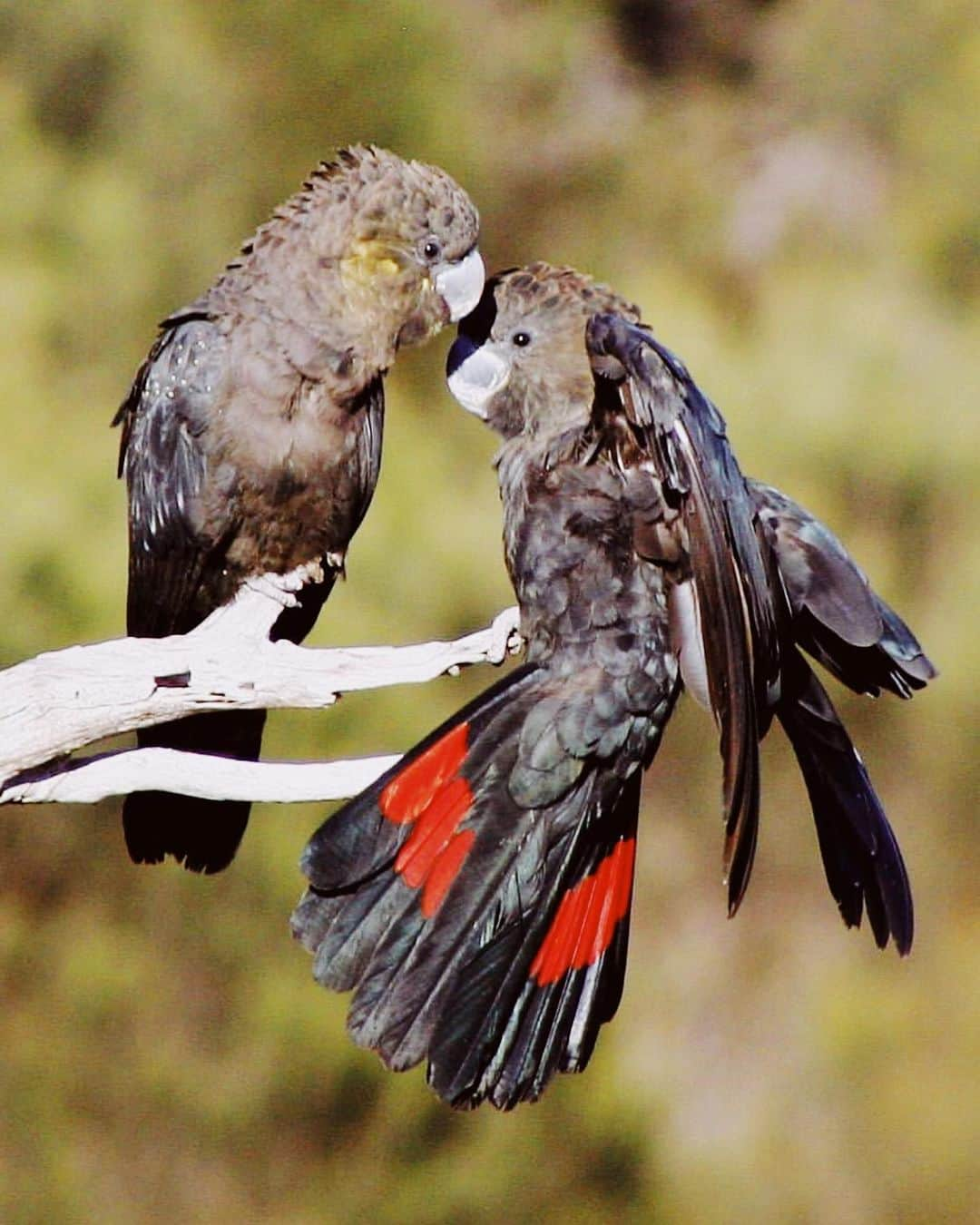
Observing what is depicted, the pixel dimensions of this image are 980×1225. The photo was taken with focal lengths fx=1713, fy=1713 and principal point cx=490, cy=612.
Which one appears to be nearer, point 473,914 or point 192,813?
point 473,914

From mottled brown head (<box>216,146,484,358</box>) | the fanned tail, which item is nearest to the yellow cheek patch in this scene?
mottled brown head (<box>216,146,484,358</box>)

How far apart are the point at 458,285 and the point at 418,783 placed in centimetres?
78

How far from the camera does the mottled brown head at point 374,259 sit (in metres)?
2.46

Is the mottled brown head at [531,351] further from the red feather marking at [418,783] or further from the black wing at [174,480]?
the red feather marking at [418,783]

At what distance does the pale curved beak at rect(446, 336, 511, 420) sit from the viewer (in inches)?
96.9

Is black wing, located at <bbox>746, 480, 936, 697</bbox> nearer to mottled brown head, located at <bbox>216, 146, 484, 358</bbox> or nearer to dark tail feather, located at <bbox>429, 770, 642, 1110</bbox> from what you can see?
dark tail feather, located at <bbox>429, 770, 642, 1110</bbox>

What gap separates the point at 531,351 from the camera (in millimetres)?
2443

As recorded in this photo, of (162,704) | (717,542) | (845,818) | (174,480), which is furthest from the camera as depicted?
(174,480)

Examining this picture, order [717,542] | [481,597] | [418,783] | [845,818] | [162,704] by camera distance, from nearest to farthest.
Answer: [717,542] < [418,783] < [162,704] < [845,818] < [481,597]

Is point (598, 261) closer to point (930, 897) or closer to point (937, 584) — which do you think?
point (937, 584)

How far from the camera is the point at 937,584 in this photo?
14.8 ft

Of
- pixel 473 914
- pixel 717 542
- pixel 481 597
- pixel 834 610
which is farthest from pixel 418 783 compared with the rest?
pixel 481 597

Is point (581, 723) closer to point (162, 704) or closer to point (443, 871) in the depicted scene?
point (443, 871)

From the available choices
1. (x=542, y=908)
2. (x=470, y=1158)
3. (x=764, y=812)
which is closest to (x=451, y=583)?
(x=764, y=812)
